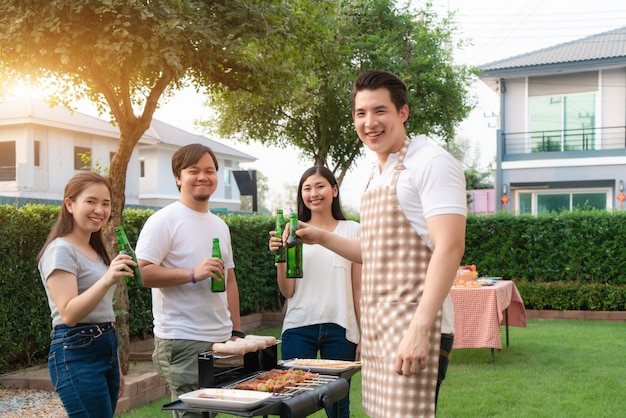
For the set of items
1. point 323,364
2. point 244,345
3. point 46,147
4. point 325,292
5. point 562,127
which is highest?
point 562,127

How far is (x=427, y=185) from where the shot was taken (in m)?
2.55

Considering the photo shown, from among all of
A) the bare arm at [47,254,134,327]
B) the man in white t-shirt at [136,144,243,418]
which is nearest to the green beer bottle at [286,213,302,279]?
the man in white t-shirt at [136,144,243,418]

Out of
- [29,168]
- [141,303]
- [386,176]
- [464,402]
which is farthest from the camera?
[29,168]

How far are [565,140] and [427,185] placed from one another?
23.2 m

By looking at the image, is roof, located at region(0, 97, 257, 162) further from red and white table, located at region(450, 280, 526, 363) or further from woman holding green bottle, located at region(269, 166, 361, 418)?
woman holding green bottle, located at region(269, 166, 361, 418)

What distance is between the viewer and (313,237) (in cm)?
341

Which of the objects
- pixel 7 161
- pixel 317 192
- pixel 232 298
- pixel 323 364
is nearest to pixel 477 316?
pixel 317 192

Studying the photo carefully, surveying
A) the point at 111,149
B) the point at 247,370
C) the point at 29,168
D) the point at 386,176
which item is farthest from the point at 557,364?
the point at 111,149

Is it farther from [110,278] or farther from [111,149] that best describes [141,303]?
[111,149]

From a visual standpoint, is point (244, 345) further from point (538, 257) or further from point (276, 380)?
point (538, 257)

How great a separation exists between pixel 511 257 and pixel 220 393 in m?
11.4

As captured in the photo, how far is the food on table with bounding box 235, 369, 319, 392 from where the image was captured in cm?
302

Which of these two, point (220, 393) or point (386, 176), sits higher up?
point (386, 176)

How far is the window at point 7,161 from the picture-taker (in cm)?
2667
